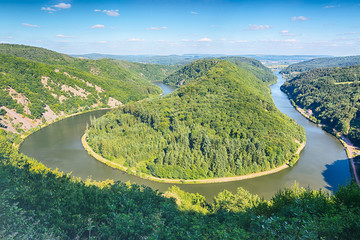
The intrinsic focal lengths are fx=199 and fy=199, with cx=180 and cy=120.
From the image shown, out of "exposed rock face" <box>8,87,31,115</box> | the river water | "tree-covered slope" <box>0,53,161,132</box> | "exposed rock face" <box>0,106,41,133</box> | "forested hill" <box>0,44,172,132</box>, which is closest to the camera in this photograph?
the river water

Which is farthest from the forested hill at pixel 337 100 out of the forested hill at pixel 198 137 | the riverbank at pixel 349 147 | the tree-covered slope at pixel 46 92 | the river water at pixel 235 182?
the tree-covered slope at pixel 46 92

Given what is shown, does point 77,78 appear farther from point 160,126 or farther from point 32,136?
point 160,126

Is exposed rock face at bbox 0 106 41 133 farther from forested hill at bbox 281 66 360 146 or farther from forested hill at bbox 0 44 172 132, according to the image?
forested hill at bbox 281 66 360 146

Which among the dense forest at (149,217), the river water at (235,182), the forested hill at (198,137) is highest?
the dense forest at (149,217)

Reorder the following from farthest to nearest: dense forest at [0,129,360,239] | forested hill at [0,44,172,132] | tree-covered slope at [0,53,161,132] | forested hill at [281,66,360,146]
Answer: tree-covered slope at [0,53,161,132], forested hill at [0,44,172,132], forested hill at [281,66,360,146], dense forest at [0,129,360,239]

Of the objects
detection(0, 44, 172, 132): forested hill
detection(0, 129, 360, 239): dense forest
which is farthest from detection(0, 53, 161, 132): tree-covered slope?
detection(0, 129, 360, 239): dense forest

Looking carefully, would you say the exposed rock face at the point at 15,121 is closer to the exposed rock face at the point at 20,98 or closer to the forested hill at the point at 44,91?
the forested hill at the point at 44,91
